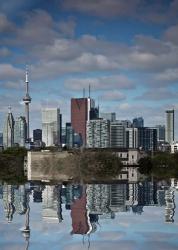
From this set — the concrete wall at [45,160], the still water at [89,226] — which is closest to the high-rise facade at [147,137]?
the concrete wall at [45,160]

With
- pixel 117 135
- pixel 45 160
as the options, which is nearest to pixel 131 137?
pixel 117 135

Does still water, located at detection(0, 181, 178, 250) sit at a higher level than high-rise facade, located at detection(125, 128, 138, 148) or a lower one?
Answer: lower

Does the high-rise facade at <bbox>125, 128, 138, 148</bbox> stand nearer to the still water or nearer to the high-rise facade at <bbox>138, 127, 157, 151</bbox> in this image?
the high-rise facade at <bbox>138, 127, 157, 151</bbox>

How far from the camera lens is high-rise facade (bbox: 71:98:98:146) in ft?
629

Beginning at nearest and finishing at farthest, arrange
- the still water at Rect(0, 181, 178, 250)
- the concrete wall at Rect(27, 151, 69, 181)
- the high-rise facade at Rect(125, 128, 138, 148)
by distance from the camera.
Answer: the still water at Rect(0, 181, 178, 250)
the concrete wall at Rect(27, 151, 69, 181)
the high-rise facade at Rect(125, 128, 138, 148)

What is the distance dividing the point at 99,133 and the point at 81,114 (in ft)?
48.7

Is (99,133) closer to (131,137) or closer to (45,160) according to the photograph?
(131,137)

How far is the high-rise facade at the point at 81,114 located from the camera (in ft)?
629

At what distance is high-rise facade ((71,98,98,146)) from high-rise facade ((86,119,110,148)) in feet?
18.6

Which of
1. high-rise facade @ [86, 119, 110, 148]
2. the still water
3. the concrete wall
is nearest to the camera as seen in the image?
the still water

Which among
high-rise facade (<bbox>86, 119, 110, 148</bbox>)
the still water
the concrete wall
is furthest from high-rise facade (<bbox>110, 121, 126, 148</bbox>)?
the still water

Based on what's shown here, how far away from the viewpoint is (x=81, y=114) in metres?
195

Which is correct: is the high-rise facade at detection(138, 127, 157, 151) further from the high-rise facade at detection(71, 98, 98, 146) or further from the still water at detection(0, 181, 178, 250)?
the still water at detection(0, 181, 178, 250)

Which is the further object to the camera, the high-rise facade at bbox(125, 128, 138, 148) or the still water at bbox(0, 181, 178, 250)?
the high-rise facade at bbox(125, 128, 138, 148)
